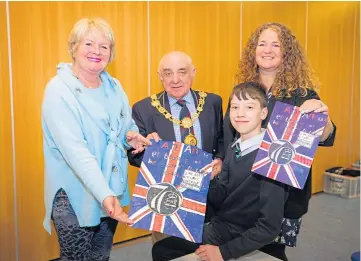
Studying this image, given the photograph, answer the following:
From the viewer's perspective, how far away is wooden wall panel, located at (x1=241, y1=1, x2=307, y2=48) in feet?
13.5

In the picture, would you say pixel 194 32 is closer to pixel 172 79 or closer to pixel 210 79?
pixel 210 79

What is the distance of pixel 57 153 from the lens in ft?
5.45

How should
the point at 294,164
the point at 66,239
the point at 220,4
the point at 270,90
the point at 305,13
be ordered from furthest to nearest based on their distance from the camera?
the point at 305,13, the point at 220,4, the point at 270,90, the point at 66,239, the point at 294,164

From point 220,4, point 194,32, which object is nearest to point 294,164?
point 194,32

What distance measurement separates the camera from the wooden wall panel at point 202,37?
352 cm

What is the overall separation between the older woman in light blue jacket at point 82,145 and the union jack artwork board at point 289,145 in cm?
58

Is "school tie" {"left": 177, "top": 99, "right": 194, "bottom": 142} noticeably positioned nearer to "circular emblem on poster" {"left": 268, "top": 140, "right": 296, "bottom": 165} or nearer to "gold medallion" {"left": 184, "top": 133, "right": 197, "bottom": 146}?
"gold medallion" {"left": 184, "top": 133, "right": 197, "bottom": 146}

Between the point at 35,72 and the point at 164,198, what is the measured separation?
1.84 m

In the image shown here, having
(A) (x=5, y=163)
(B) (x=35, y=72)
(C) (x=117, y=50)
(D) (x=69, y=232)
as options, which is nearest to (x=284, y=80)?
(D) (x=69, y=232)

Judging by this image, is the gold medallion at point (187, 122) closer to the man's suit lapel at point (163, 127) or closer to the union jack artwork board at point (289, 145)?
the man's suit lapel at point (163, 127)

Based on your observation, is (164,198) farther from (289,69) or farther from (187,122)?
(289,69)

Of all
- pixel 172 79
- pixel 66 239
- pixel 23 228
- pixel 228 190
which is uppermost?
pixel 172 79

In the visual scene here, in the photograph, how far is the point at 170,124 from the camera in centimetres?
217

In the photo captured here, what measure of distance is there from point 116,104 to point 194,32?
2098mm
